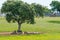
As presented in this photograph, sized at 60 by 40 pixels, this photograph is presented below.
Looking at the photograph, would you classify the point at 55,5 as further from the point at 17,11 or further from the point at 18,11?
the point at 18,11

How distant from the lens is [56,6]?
A: 156m

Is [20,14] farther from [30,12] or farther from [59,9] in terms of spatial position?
[59,9]

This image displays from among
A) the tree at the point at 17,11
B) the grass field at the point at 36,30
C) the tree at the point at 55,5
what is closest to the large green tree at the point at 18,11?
the tree at the point at 17,11

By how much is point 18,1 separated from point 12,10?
5.60ft

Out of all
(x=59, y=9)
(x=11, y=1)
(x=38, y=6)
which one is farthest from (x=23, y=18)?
(x=59, y=9)

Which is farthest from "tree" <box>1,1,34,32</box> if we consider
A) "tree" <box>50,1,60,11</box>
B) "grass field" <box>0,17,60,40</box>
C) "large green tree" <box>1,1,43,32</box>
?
"tree" <box>50,1,60,11</box>

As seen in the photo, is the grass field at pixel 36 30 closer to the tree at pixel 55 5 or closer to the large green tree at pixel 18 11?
the large green tree at pixel 18 11

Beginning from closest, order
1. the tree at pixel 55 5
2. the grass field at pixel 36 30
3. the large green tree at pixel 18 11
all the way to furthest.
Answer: the grass field at pixel 36 30
the large green tree at pixel 18 11
the tree at pixel 55 5

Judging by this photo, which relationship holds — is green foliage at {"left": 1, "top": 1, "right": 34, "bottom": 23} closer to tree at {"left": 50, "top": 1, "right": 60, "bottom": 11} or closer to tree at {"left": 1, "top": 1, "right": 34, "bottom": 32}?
tree at {"left": 1, "top": 1, "right": 34, "bottom": 32}

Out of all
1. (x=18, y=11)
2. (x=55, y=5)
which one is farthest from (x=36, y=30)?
(x=55, y=5)

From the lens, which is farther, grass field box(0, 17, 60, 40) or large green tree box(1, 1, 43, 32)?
large green tree box(1, 1, 43, 32)

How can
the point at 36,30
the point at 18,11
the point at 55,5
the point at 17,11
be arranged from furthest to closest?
the point at 55,5 < the point at 36,30 < the point at 17,11 < the point at 18,11

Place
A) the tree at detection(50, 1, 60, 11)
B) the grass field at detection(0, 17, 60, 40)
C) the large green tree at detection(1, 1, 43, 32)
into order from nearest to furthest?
the grass field at detection(0, 17, 60, 40) → the large green tree at detection(1, 1, 43, 32) → the tree at detection(50, 1, 60, 11)

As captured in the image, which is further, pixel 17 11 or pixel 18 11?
pixel 17 11
